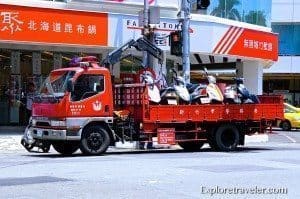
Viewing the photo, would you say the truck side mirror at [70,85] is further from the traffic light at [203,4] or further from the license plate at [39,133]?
the traffic light at [203,4]

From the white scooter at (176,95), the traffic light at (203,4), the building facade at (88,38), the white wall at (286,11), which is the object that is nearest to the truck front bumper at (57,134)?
the white scooter at (176,95)

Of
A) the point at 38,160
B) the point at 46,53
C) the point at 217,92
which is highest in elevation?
the point at 46,53

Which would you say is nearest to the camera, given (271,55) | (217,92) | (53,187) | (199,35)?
(53,187)

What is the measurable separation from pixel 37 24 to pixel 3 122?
706 cm

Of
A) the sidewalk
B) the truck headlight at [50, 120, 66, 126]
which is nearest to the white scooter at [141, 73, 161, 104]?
the truck headlight at [50, 120, 66, 126]

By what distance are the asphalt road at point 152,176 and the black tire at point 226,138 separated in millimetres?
2135

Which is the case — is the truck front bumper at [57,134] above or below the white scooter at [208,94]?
below

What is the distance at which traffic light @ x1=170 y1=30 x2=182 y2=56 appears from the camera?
74.1 ft

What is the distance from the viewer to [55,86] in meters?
19.5

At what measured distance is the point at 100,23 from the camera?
26.7 metres

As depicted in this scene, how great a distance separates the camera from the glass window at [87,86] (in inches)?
752

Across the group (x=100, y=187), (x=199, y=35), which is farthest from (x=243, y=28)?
(x=100, y=187)

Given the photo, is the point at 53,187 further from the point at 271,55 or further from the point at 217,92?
the point at 271,55

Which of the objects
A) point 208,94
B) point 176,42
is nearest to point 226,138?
point 208,94
